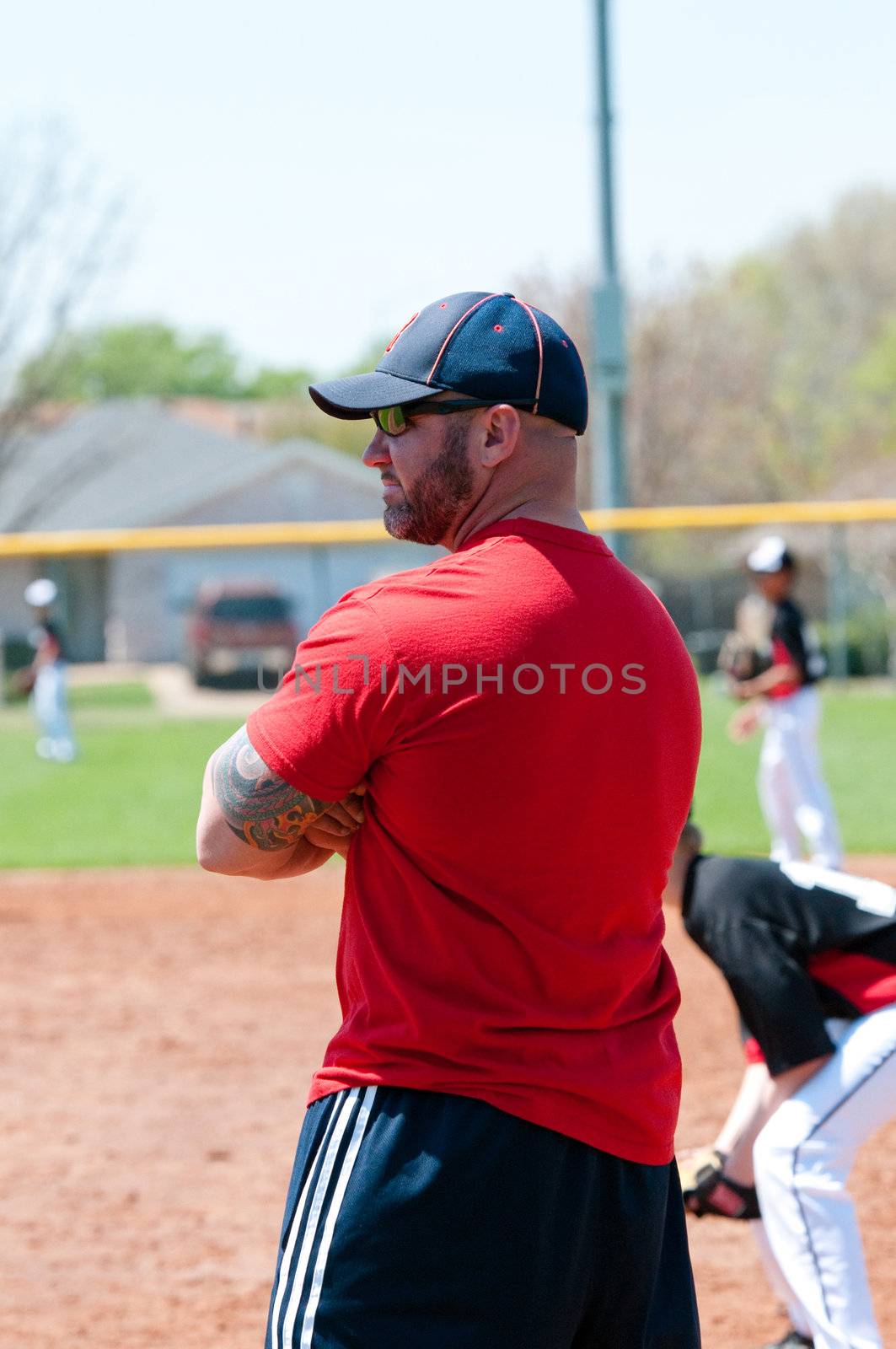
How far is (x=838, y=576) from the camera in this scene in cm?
1858

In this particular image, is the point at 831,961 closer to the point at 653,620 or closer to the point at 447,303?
the point at 653,620

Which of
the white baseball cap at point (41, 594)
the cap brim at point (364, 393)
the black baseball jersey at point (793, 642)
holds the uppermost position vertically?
the cap brim at point (364, 393)

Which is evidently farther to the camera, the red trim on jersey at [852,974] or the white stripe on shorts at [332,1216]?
the red trim on jersey at [852,974]

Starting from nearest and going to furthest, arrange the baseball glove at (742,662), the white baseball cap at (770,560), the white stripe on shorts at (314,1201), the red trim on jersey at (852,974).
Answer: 1. the white stripe on shorts at (314,1201)
2. the red trim on jersey at (852,974)
3. the white baseball cap at (770,560)
4. the baseball glove at (742,662)

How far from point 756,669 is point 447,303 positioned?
26.7 feet

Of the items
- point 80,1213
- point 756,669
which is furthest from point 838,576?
point 80,1213

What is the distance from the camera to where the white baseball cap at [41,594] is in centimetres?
1583

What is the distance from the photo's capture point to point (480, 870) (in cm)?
187

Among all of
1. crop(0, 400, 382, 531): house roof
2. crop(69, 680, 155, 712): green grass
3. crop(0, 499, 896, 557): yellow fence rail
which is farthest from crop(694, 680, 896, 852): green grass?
crop(0, 400, 382, 531): house roof

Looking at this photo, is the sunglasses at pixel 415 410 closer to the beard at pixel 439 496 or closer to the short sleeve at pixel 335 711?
the beard at pixel 439 496

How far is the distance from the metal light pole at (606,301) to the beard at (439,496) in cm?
739

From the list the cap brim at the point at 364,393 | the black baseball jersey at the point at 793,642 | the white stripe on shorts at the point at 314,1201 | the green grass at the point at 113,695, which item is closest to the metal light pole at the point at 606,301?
the black baseball jersey at the point at 793,642

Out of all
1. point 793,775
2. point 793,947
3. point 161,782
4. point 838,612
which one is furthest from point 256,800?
point 838,612

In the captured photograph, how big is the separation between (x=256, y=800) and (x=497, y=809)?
1.03 feet
